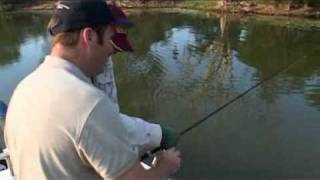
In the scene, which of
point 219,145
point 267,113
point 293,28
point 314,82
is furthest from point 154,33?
point 219,145

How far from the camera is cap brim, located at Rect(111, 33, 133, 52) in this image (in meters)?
1.38

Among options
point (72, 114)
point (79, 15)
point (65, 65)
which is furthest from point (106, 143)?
point (79, 15)

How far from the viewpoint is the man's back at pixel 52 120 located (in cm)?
118

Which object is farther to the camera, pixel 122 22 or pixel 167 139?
pixel 167 139

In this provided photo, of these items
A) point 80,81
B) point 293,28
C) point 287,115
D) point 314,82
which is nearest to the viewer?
point 80,81

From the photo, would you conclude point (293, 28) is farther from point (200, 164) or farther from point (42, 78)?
point (42, 78)

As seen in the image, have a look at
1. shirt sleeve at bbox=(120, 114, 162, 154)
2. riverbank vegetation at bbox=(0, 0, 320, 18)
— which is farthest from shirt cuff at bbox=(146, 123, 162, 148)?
riverbank vegetation at bbox=(0, 0, 320, 18)

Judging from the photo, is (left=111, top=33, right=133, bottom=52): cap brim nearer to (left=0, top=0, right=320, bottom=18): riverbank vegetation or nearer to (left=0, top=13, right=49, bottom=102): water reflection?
(left=0, top=13, right=49, bottom=102): water reflection

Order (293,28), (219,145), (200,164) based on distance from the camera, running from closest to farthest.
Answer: (200,164)
(219,145)
(293,28)

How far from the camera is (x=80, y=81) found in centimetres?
122

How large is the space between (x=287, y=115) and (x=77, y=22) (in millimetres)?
6664

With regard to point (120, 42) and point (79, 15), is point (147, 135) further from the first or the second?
point (79, 15)

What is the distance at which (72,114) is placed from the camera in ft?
3.84

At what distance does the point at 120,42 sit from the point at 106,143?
0.35 m
